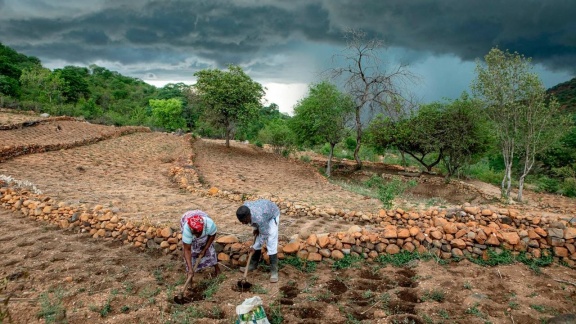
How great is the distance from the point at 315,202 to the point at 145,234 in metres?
5.05

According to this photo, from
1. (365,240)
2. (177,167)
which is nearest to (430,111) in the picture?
(177,167)

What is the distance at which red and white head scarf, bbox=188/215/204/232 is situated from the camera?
4352 mm

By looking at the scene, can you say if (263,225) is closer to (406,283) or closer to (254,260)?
(254,260)

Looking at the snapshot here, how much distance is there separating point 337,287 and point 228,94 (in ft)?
51.3

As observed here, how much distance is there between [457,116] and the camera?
1745cm

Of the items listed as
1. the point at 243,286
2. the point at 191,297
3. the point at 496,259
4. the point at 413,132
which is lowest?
the point at 191,297

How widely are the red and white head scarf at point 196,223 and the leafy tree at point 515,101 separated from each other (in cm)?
1247

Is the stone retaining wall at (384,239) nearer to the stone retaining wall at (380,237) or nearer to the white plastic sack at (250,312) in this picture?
the stone retaining wall at (380,237)

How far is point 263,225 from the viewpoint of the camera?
468cm

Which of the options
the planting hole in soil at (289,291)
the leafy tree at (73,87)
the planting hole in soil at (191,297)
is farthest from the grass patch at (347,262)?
the leafy tree at (73,87)

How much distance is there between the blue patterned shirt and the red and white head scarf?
2.09ft

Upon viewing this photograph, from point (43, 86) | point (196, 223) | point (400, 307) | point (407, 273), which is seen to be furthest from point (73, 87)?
point (400, 307)

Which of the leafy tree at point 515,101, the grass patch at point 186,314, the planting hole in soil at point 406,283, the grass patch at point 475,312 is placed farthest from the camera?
the leafy tree at point 515,101

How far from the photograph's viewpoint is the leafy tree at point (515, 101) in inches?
478
